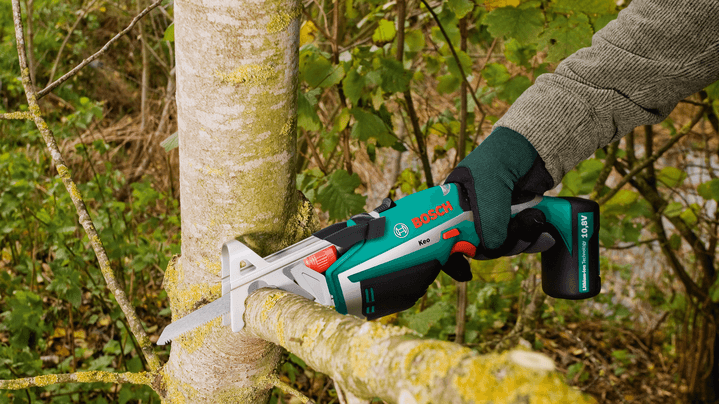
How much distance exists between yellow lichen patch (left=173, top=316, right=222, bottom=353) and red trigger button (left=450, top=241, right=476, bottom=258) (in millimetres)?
603

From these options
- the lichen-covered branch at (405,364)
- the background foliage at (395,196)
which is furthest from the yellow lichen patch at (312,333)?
the background foliage at (395,196)

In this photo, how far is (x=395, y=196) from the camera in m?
2.57

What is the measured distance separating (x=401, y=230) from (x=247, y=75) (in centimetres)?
49

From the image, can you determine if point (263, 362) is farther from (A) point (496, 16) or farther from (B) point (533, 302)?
(B) point (533, 302)

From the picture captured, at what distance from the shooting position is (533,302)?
7.36 feet

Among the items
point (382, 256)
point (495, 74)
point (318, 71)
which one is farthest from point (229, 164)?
point (495, 74)

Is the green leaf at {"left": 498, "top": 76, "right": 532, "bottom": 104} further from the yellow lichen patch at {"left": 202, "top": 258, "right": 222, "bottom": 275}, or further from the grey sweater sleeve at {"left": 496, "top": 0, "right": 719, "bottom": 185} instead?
the yellow lichen patch at {"left": 202, "top": 258, "right": 222, "bottom": 275}

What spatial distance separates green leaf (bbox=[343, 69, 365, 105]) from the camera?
1575mm

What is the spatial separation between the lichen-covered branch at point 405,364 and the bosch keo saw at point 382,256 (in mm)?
185

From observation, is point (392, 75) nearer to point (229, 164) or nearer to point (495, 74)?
point (495, 74)

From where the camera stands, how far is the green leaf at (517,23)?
1.50m

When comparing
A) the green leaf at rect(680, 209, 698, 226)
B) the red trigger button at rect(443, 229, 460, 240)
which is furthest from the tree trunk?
the green leaf at rect(680, 209, 698, 226)

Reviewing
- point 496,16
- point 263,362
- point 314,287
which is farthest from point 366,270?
point 496,16

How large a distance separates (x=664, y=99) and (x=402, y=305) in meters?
0.83
